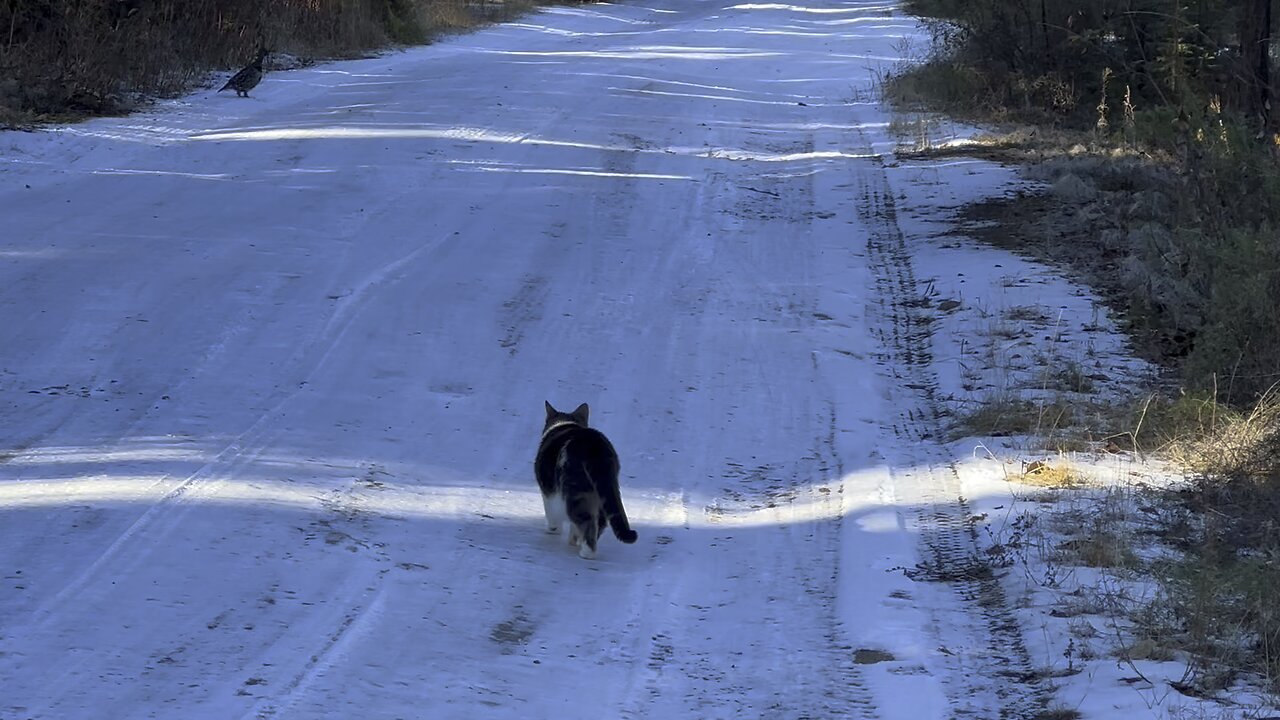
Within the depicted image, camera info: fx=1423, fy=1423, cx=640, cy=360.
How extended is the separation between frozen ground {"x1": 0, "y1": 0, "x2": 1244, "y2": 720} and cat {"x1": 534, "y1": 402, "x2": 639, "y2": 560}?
0.55 feet

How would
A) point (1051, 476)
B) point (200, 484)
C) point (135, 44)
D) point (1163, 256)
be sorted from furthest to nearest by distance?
point (135, 44)
point (1163, 256)
point (1051, 476)
point (200, 484)

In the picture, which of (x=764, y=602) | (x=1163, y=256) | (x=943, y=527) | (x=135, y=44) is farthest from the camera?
(x=135, y=44)

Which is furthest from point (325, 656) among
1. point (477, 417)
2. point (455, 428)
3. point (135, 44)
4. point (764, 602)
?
point (135, 44)

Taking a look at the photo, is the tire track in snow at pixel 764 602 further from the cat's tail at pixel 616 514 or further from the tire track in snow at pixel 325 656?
the tire track in snow at pixel 325 656

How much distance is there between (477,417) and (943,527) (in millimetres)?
2961

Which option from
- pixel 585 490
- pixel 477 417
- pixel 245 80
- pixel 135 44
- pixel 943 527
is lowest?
pixel 943 527

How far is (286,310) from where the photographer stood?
33.3ft

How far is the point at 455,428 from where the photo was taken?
8.38 metres

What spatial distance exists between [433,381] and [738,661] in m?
4.04

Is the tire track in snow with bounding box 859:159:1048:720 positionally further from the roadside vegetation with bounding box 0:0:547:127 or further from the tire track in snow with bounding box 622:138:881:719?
the roadside vegetation with bounding box 0:0:547:127

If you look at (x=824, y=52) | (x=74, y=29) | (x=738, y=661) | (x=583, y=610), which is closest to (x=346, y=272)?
(x=583, y=610)

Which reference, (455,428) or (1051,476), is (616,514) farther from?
(1051,476)

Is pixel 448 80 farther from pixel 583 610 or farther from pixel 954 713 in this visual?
pixel 954 713

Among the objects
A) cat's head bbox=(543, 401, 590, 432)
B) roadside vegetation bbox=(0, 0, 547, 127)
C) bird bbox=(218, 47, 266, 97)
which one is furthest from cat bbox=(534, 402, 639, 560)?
bird bbox=(218, 47, 266, 97)
